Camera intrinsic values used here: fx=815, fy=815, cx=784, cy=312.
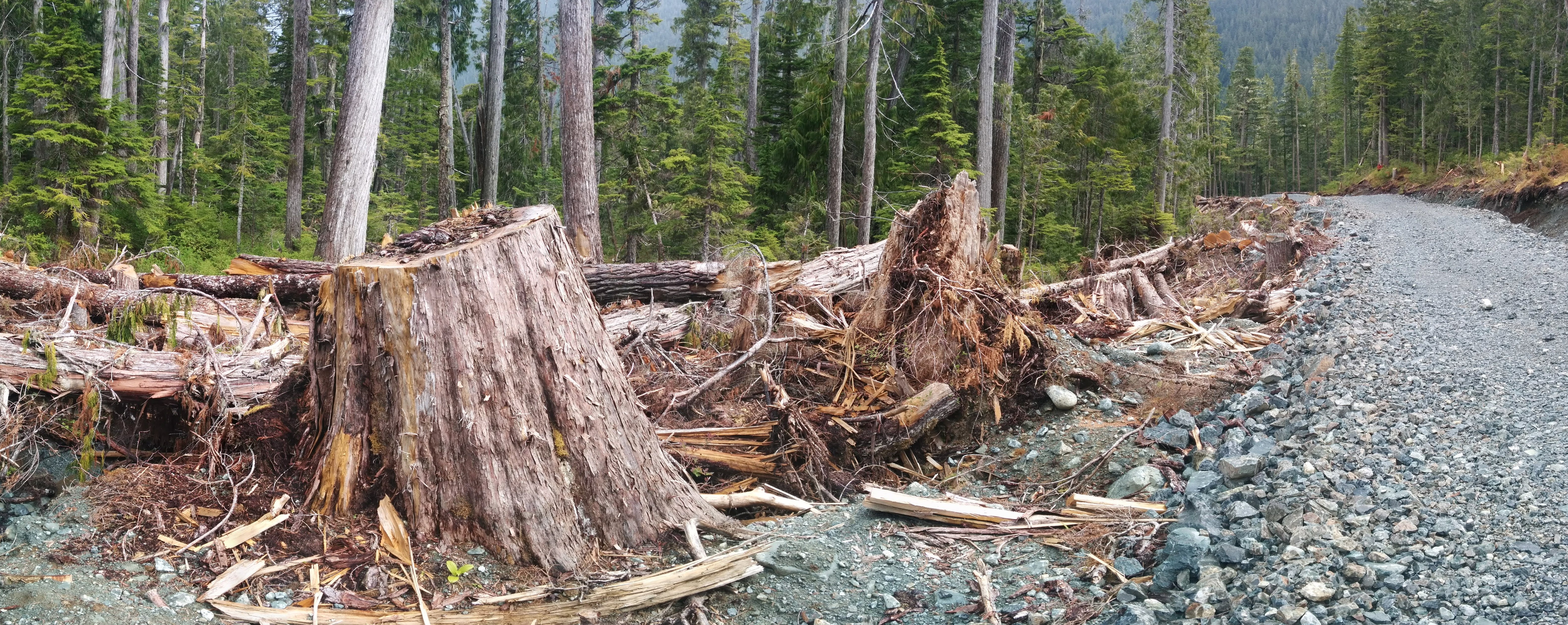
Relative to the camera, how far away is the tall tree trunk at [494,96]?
2189 centimetres

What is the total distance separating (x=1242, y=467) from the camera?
398cm

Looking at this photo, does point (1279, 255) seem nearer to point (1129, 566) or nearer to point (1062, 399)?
point (1062, 399)

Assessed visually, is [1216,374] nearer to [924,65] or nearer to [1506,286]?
[1506,286]

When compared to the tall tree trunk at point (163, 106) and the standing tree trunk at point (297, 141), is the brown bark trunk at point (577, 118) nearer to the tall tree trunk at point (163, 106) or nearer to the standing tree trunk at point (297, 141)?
the standing tree trunk at point (297, 141)

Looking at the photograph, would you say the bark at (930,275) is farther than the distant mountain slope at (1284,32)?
No

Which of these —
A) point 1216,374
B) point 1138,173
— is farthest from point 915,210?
point 1138,173

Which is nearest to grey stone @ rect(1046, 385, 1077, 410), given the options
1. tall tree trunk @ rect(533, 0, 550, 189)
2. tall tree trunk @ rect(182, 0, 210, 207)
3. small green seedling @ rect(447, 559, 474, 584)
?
small green seedling @ rect(447, 559, 474, 584)

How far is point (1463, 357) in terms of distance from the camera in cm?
592

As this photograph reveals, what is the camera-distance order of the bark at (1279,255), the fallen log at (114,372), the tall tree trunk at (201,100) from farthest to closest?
the tall tree trunk at (201,100)
the bark at (1279,255)
the fallen log at (114,372)

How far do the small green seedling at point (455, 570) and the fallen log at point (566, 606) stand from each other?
0.55 ft

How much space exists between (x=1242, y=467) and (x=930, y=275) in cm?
256

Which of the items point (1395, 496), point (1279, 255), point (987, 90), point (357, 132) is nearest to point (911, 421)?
point (1395, 496)

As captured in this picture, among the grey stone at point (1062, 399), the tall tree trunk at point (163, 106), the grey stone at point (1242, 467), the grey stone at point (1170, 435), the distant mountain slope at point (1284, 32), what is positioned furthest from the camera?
the distant mountain slope at point (1284, 32)

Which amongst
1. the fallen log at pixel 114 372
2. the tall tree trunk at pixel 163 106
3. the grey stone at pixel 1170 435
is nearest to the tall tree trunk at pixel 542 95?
the tall tree trunk at pixel 163 106
